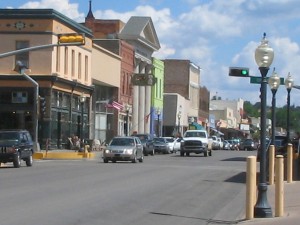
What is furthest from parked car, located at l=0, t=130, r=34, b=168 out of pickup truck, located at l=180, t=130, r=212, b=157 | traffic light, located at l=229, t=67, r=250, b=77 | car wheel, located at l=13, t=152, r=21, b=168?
pickup truck, located at l=180, t=130, r=212, b=157

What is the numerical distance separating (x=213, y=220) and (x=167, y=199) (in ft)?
14.3

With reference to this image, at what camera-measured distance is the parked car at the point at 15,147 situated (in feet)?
114

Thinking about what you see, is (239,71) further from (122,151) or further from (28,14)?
(28,14)

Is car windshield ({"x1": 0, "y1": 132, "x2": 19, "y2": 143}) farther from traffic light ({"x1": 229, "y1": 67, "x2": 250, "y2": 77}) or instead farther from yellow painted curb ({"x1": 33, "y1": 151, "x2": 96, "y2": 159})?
traffic light ({"x1": 229, "y1": 67, "x2": 250, "y2": 77})

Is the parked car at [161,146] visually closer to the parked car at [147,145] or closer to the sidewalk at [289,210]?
the parked car at [147,145]

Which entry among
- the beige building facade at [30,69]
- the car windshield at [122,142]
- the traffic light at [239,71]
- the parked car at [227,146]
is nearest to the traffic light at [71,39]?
the car windshield at [122,142]

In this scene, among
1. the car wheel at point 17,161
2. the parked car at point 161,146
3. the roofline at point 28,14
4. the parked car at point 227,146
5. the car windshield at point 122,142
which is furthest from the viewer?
the parked car at point 227,146

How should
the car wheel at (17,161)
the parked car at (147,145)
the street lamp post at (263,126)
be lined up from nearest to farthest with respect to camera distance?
the street lamp post at (263,126)
the car wheel at (17,161)
the parked car at (147,145)

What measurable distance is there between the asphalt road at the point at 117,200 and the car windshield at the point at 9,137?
6808 mm

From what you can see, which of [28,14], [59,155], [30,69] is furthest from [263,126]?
[28,14]

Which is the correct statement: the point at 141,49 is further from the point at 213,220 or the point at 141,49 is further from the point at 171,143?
the point at 213,220

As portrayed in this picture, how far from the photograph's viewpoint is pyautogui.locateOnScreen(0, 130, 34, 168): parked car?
114ft

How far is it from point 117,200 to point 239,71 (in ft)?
15.8

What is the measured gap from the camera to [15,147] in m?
34.9
